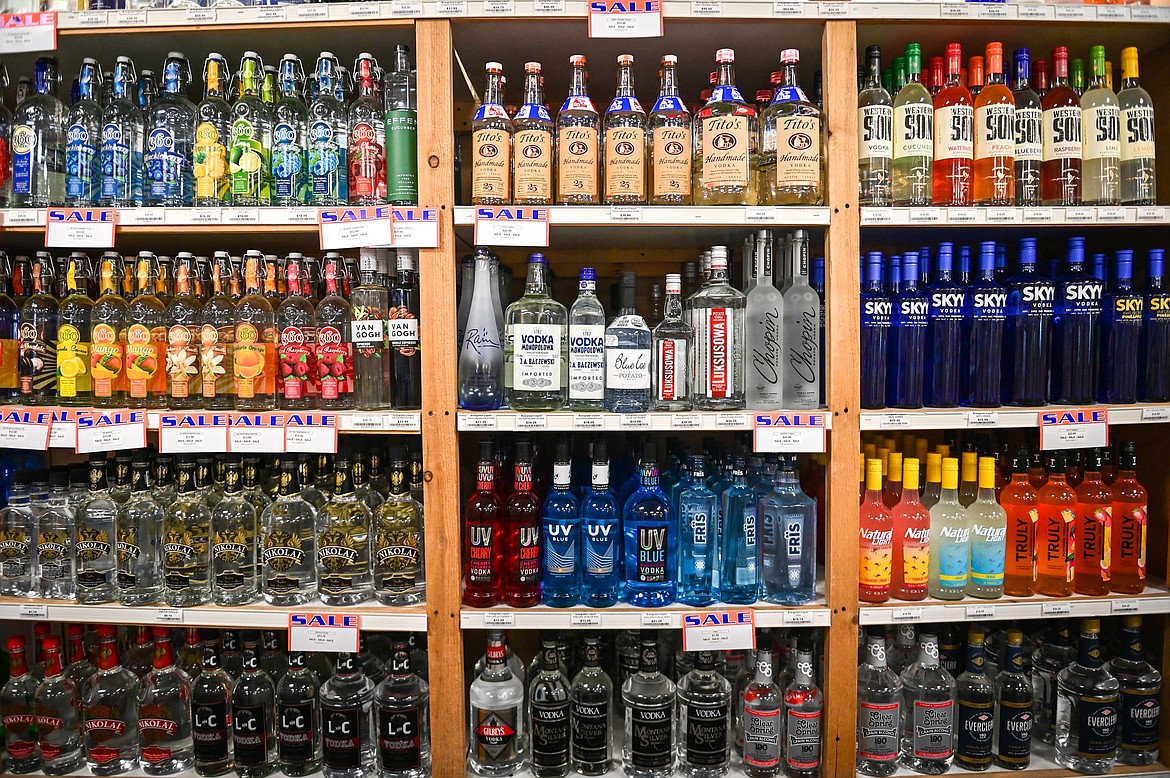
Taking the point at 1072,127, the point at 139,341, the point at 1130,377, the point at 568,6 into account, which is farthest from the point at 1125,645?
the point at 139,341

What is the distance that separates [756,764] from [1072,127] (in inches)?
78.8

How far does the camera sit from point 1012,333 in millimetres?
1962

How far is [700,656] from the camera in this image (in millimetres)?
1916

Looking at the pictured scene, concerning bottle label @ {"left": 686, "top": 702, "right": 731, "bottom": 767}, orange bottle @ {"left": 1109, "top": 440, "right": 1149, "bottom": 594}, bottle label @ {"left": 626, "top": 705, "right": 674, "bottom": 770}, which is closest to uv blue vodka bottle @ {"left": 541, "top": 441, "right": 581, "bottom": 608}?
bottle label @ {"left": 626, "top": 705, "right": 674, "bottom": 770}

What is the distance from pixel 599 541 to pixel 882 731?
37.7 inches

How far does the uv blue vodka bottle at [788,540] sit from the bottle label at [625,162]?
2.88ft

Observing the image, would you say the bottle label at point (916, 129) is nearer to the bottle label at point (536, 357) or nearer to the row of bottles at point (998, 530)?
the row of bottles at point (998, 530)

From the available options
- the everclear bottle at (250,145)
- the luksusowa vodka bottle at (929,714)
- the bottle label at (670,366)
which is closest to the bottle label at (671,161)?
the bottle label at (670,366)

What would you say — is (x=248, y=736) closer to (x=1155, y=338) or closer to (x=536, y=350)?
(x=536, y=350)

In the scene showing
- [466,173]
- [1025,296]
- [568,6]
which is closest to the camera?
[568,6]

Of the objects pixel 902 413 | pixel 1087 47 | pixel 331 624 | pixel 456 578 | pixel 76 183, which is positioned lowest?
pixel 331 624

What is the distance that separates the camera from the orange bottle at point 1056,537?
1.96 m

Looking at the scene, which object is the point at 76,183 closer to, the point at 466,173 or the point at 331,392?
the point at 331,392

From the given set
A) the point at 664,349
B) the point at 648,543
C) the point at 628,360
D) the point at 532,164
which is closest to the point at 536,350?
the point at 628,360
